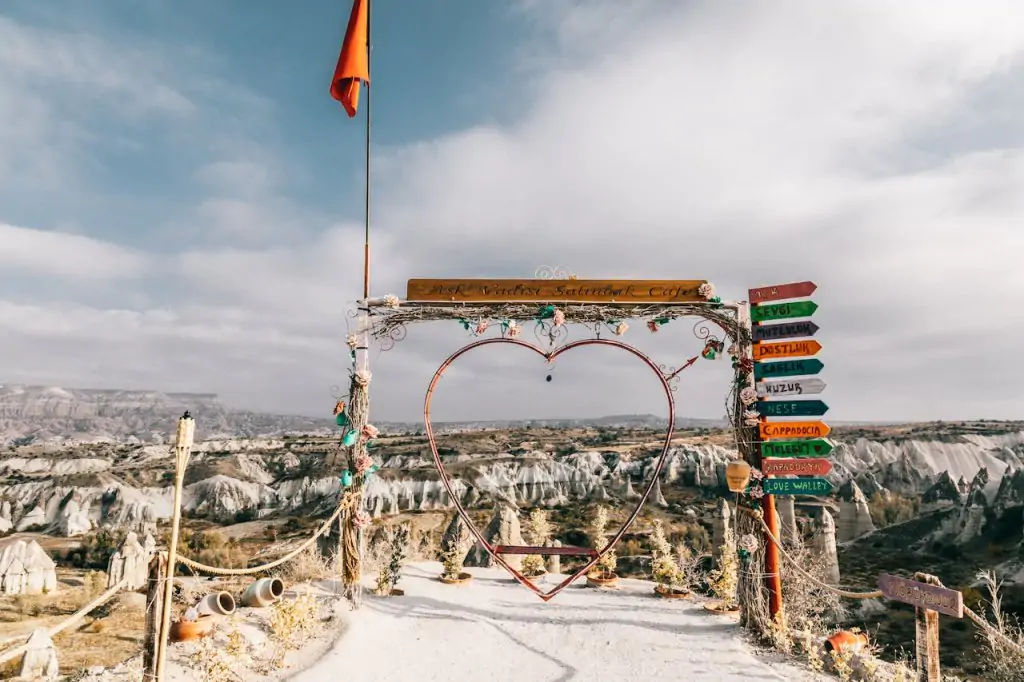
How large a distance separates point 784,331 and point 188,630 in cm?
906

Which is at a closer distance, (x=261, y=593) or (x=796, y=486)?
(x=796, y=486)

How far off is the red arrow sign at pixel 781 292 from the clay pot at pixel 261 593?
8.43 meters

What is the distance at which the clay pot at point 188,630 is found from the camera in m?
6.93

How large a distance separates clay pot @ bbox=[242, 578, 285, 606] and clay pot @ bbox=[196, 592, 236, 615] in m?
0.71

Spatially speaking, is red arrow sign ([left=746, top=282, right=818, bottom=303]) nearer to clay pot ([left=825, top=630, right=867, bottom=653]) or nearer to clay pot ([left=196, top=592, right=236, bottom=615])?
clay pot ([left=825, top=630, right=867, bottom=653])

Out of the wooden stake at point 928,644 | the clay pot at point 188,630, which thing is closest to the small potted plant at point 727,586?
the wooden stake at point 928,644

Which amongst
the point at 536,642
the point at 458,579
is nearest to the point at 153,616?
the point at 536,642

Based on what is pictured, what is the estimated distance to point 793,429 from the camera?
7.78 meters

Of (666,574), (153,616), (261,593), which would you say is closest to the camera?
(153,616)

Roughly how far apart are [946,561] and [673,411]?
34.5m

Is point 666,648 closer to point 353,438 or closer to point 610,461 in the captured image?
point 353,438

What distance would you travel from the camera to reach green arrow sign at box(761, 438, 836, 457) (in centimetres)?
754

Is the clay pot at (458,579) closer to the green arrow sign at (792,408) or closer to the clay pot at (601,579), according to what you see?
the clay pot at (601,579)

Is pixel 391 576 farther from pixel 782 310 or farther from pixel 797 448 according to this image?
pixel 782 310
